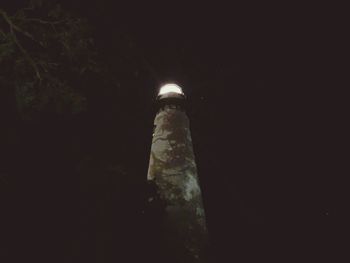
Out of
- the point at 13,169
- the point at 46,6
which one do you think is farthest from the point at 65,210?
the point at 46,6

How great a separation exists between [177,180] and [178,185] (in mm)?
111

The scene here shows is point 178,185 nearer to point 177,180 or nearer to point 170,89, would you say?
point 177,180

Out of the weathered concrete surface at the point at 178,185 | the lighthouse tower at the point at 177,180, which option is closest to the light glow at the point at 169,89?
the lighthouse tower at the point at 177,180

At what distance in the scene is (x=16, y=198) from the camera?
5746 millimetres

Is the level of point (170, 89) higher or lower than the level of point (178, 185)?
higher

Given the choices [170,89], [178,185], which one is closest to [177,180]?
[178,185]

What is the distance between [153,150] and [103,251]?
268 centimetres

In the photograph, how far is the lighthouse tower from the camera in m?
5.02

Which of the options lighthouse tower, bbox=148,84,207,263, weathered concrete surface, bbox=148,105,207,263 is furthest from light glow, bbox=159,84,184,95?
weathered concrete surface, bbox=148,105,207,263

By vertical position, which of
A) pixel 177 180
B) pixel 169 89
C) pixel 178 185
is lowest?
pixel 178 185

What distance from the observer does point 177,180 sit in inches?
234

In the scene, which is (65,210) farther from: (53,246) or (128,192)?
(128,192)

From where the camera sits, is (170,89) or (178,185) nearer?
(178,185)

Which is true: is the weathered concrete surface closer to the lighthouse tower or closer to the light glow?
the lighthouse tower
